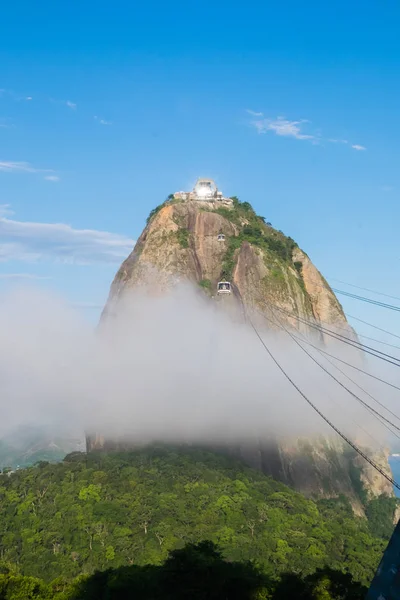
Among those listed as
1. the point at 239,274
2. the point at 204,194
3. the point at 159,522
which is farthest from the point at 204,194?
the point at 159,522

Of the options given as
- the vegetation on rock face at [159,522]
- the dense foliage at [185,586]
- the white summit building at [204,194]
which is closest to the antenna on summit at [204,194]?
the white summit building at [204,194]

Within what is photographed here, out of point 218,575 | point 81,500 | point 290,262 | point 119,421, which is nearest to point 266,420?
point 119,421

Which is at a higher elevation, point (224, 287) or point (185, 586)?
point (224, 287)

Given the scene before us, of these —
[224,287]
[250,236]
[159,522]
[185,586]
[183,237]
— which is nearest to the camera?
[185,586]

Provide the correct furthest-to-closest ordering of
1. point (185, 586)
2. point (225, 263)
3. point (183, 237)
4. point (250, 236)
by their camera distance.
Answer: point (250, 236) → point (225, 263) → point (183, 237) → point (185, 586)

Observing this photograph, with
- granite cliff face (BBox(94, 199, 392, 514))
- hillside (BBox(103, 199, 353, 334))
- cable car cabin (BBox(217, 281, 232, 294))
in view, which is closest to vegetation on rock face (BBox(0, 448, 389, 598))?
granite cliff face (BBox(94, 199, 392, 514))

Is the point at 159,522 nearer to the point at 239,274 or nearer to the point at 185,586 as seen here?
the point at 185,586

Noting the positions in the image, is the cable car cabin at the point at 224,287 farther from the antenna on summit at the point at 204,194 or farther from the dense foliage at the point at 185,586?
the dense foliage at the point at 185,586

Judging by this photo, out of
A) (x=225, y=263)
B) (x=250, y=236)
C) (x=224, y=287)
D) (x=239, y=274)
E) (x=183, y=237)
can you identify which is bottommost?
(x=224, y=287)

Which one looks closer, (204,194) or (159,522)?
(159,522)
